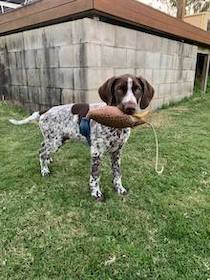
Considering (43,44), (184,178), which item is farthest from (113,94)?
(43,44)

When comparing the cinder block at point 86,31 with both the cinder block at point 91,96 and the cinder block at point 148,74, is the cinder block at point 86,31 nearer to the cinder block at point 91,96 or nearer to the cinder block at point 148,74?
the cinder block at point 91,96

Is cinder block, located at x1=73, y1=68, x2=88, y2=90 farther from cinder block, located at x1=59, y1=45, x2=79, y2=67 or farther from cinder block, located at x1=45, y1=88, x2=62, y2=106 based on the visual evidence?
cinder block, located at x1=45, y1=88, x2=62, y2=106

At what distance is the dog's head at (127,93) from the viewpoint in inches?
98.2

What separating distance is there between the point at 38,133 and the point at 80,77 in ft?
4.53

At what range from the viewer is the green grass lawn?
2262 millimetres

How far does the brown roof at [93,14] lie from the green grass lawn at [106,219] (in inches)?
99.9

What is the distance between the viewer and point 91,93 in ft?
18.4

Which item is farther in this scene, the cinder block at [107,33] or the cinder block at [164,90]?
the cinder block at [164,90]

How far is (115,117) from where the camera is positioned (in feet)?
8.39

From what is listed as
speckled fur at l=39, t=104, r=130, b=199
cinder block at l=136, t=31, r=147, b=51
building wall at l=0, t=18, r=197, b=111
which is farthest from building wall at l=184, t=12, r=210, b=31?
speckled fur at l=39, t=104, r=130, b=199

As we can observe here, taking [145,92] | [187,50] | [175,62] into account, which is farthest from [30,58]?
[187,50]

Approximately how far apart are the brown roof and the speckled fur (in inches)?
101

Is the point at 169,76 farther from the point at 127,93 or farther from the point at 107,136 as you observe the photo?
the point at 127,93

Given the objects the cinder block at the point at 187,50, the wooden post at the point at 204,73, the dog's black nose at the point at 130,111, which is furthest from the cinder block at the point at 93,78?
the wooden post at the point at 204,73
